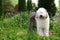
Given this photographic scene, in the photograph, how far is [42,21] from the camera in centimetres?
868

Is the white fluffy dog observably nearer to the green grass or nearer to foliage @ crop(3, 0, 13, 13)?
the green grass

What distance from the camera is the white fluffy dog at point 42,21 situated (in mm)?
8375

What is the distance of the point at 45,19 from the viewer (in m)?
8.63

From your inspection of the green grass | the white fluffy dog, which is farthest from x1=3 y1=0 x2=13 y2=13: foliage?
the white fluffy dog

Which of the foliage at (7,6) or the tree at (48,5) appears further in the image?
the foliage at (7,6)

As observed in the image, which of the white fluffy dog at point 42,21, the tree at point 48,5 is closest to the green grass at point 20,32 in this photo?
the white fluffy dog at point 42,21

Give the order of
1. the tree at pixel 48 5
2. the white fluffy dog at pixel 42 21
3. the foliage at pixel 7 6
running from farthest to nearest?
1. the foliage at pixel 7 6
2. the tree at pixel 48 5
3. the white fluffy dog at pixel 42 21

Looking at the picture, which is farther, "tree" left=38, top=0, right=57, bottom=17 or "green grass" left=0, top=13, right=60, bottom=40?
"tree" left=38, top=0, right=57, bottom=17

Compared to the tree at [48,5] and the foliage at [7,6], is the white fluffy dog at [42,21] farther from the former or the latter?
the foliage at [7,6]

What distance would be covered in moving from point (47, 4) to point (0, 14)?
4.04 m

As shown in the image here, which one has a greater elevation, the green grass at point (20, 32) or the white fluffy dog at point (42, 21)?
the white fluffy dog at point (42, 21)

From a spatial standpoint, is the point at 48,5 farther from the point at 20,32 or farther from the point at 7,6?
the point at 7,6

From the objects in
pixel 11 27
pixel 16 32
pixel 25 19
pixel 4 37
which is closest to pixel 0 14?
pixel 25 19

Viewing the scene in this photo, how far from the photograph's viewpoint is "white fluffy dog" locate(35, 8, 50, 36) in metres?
8.38
